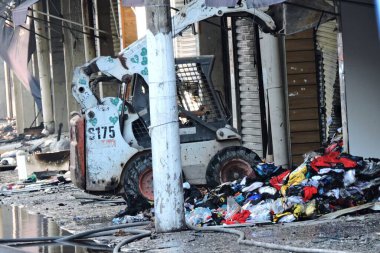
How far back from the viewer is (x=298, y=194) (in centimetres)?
1212

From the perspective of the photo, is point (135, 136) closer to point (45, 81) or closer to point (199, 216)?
point (199, 216)

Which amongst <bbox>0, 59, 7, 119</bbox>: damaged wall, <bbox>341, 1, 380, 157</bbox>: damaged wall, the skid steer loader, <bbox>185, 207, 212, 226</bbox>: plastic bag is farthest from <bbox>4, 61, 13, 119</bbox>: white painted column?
<bbox>185, 207, 212, 226</bbox>: plastic bag

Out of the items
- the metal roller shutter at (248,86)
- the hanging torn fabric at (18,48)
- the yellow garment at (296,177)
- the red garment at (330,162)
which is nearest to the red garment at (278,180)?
the yellow garment at (296,177)

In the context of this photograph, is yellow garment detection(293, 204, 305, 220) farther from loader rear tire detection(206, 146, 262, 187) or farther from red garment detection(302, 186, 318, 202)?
loader rear tire detection(206, 146, 262, 187)

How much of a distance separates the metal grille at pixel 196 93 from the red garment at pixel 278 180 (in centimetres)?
275

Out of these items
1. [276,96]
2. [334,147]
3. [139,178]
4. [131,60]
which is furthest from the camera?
[276,96]

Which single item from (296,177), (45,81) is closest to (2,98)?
(45,81)

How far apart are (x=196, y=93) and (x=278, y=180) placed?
3.23 m

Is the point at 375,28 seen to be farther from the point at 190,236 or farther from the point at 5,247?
the point at 5,247

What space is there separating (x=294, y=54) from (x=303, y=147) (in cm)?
170

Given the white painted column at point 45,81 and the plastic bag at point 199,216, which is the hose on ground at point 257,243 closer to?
the plastic bag at point 199,216

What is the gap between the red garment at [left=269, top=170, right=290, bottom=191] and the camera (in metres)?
12.8

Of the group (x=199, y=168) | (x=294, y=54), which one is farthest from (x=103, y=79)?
(x=294, y=54)

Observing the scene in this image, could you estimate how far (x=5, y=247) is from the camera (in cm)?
1172
